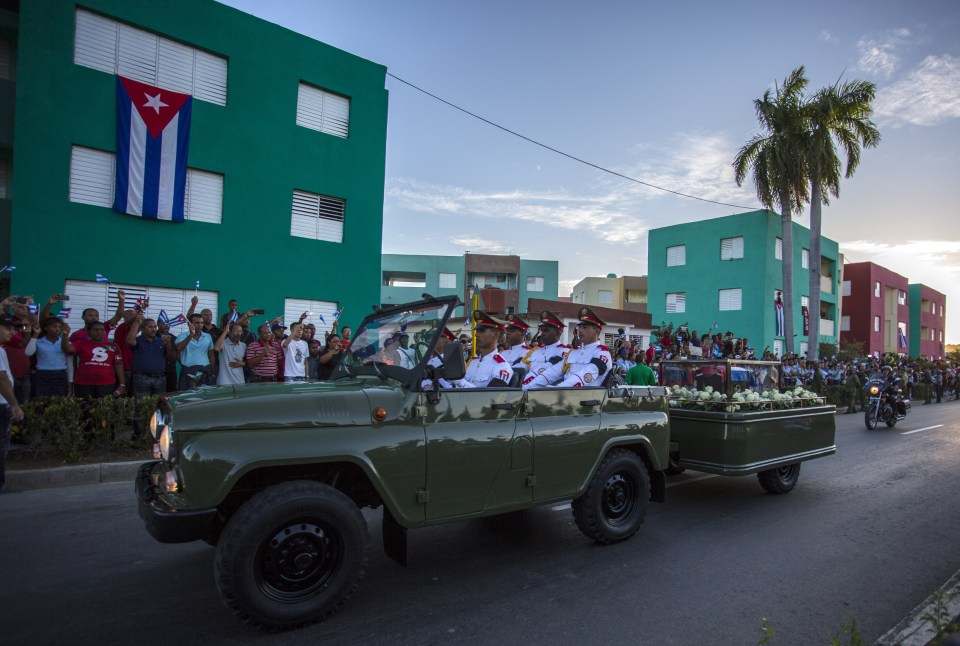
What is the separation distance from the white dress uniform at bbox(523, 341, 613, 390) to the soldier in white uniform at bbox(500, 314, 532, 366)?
2.97 ft

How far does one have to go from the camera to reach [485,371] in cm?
517

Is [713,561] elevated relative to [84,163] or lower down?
lower down

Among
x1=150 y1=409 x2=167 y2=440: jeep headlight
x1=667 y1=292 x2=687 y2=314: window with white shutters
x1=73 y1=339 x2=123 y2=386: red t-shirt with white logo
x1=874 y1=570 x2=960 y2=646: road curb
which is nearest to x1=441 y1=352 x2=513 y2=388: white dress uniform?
x1=150 y1=409 x2=167 y2=440: jeep headlight

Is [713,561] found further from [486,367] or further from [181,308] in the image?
[181,308]

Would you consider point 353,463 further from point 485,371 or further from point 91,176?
point 91,176

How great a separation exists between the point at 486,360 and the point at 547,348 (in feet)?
3.48

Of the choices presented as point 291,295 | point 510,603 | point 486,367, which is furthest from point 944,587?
point 291,295

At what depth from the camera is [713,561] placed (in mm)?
4438

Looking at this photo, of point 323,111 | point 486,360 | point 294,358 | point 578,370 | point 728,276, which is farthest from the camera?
point 728,276

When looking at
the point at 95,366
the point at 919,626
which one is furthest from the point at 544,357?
the point at 95,366

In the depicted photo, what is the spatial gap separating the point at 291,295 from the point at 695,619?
13514 millimetres

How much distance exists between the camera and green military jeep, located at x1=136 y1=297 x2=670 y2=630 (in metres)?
3.05

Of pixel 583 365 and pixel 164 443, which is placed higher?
pixel 583 365

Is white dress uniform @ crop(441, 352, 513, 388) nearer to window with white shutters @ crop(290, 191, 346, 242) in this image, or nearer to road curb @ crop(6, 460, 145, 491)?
road curb @ crop(6, 460, 145, 491)
